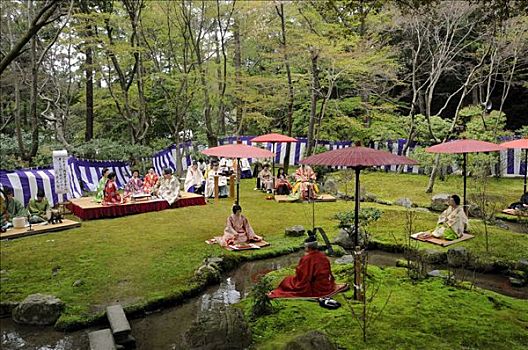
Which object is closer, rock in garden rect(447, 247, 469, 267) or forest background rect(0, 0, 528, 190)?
rock in garden rect(447, 247, 469, 267)

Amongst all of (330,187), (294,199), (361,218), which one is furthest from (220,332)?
(330,187)

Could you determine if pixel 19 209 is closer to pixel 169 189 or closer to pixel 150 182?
pixel 150 182

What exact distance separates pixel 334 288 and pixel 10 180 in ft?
29.4

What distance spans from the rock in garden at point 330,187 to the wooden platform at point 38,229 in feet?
29.5

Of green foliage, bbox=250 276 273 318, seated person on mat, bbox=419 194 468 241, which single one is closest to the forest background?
seated person on mat, bbox=419 194 468 241

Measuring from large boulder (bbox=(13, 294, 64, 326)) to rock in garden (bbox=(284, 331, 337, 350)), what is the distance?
3349mm

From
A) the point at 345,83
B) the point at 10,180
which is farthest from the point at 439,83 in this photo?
the point at 10,180

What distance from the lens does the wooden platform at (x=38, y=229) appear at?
8672 millimetres

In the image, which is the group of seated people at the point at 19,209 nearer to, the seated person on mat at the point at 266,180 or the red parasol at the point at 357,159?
the red parasol at the point at 357,159

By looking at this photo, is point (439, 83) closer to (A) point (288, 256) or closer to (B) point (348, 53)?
(B) point (348, 53)

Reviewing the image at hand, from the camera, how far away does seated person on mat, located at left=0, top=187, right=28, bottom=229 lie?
9016mm

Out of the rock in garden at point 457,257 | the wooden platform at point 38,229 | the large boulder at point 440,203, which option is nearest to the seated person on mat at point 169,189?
the wooden platform at point 38,229

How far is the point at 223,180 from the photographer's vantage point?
49.0ft

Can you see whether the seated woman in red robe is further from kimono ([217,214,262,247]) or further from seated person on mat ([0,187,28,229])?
kimono ([217,214,262,247])
